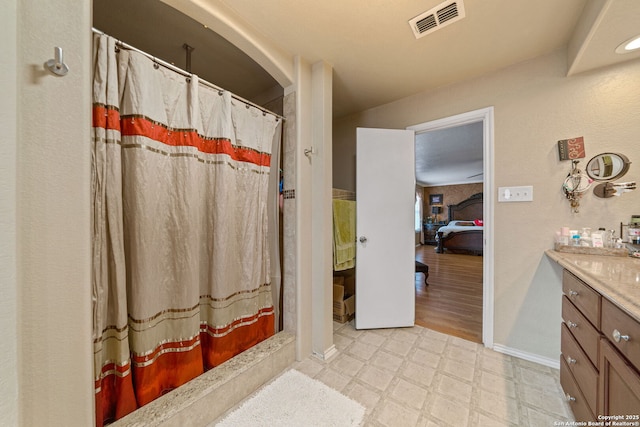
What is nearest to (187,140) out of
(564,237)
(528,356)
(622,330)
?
(622,330)

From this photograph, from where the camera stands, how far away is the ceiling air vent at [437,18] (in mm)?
1292

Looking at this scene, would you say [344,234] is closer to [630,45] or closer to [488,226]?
[488,226]

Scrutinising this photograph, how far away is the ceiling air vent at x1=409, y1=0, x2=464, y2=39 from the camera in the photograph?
1292mm

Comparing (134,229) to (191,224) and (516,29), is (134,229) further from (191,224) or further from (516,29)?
(516,29)

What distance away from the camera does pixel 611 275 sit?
98 centimetres

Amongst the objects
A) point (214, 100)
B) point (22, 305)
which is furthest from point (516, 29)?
point (22, 305)

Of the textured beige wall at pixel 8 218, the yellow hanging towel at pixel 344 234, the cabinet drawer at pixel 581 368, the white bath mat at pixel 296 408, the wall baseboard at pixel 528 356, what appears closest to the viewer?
the textured beige wall at pixel 8 218

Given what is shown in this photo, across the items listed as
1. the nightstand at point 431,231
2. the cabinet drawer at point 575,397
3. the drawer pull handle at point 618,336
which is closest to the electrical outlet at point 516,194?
the cabinet drawer at point 575,397

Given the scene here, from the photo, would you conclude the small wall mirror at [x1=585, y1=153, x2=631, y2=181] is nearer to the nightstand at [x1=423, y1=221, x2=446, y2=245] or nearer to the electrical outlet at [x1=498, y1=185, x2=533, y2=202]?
the electrical outlet at [x1=498, y1=185, x2=533, y2=202]

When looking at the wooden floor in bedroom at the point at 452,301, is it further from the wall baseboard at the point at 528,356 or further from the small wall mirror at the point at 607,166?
the small wall mirror at the point at 607,166

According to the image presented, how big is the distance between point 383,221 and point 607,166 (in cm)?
154

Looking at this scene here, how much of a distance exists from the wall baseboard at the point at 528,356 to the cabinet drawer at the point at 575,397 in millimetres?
527

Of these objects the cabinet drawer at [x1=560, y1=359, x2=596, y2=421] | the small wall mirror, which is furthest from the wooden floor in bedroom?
the small wall mirror

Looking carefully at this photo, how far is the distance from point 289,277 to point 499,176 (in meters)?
1.90
